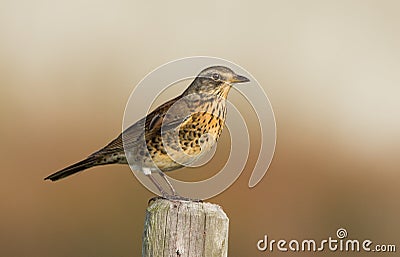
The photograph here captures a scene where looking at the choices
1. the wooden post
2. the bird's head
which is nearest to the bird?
the bird's head

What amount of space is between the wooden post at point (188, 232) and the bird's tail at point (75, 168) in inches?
37.4

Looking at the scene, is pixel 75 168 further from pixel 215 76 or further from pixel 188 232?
pixel 188 232

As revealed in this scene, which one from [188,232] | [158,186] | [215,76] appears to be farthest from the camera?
[215,76]

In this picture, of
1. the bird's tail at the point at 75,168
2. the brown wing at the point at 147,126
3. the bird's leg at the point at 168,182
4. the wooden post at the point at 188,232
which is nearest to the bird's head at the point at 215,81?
the brown wing at the point at 147,126

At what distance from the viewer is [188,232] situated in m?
Result: 3.59

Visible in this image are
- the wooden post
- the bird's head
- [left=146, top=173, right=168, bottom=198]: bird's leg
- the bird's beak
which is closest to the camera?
the wooden post

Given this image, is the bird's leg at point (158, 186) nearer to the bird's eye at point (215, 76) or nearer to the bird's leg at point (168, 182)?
the bird's leg at point (168, 182)

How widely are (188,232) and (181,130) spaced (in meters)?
0.89

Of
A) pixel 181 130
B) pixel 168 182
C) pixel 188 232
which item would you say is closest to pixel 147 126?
pixel 181 130

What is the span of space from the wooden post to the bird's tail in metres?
0.95

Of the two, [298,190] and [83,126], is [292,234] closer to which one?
[298,190]

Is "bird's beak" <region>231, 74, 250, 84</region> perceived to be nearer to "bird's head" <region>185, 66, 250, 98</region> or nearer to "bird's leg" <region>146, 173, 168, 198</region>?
"bird's head" <region>185, 66, 250, 98</region>

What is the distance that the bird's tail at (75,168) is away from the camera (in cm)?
450

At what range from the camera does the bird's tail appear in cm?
450
